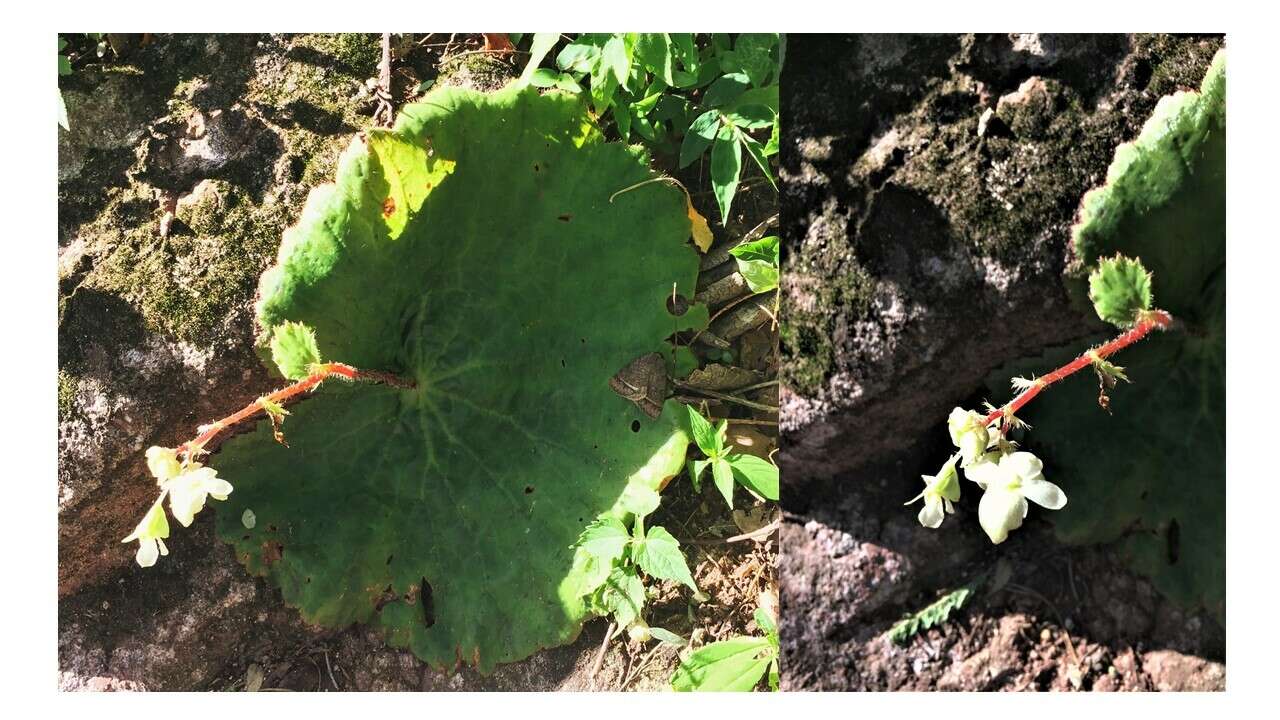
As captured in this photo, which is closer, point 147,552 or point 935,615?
point 147,552

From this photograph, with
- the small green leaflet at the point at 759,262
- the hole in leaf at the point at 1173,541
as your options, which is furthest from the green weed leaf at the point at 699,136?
the hole in leaf at the point at 1173,541

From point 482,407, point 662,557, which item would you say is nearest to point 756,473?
point 662,557

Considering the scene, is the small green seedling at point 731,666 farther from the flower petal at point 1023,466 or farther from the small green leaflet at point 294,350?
the small green leaflet at point 294,350

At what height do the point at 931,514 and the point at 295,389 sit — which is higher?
the point at 295,389

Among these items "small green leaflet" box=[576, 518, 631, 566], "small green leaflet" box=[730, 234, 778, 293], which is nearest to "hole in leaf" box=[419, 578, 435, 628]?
"small green leaflet" box=[576, 518, 631, 566]

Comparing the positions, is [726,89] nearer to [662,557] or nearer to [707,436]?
[707,436]
